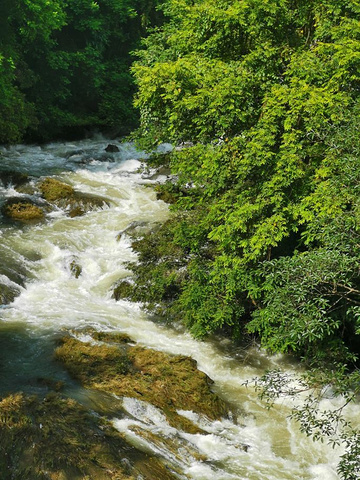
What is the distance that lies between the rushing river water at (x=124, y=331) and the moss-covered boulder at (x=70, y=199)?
34 cm

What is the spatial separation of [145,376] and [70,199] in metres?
10.2

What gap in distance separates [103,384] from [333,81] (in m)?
6.71

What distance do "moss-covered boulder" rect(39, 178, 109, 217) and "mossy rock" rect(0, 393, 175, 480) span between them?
10882mm

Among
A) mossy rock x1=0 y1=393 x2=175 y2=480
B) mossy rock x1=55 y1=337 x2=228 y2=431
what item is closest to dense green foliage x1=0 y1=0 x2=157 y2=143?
mossy rock x1=55 y1=337 x2=228 y2=431

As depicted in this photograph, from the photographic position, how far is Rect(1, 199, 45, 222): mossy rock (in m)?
16.9

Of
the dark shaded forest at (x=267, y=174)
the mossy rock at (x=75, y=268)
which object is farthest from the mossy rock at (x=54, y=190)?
the dark shaded forest at (x=267, y=174)

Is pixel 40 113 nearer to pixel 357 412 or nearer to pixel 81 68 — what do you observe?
pixel 81 68

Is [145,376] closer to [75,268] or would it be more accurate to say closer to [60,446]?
[60,446]

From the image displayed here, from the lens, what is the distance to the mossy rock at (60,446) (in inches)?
247

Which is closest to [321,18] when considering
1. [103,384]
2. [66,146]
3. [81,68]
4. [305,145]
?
[305,145]

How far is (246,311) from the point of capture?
11.9m

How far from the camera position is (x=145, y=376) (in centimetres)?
953

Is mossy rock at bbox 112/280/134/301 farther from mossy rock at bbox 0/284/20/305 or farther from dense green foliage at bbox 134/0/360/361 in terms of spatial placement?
mossy rock at bbox 0/284/20/305

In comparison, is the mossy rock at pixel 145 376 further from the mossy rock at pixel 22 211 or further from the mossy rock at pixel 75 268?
the mossy rock at pixel 22 211
